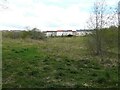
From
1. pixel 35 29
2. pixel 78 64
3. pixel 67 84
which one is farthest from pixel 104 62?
pixel 35 29

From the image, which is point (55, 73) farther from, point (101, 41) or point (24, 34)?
point (24, 34)

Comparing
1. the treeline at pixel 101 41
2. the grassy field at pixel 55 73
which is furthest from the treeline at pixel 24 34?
the grassy field at pixel 55 73

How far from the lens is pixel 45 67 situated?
1513 centimetres

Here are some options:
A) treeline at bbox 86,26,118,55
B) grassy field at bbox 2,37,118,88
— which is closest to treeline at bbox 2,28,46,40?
treeline at bbox 86,26,118,55

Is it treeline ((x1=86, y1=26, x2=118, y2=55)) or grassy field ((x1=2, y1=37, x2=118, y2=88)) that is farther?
treeline ((x1=86, y1=26, x2=118, y2=55))

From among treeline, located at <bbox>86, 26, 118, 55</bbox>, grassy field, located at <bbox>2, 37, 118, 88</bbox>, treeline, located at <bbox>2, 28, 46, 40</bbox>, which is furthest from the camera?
treeline, located at <bbox>2, 28, 46, 40</bbox>

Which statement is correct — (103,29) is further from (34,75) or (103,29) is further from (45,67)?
(34,75)

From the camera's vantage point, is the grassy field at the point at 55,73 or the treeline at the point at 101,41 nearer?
the grassy field at the point at 55,73

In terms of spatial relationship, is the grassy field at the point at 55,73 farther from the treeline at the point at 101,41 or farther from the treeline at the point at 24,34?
the treeline at the point at 24,34

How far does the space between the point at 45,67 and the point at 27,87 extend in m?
3.99

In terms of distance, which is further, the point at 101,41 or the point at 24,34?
the point at 24,34

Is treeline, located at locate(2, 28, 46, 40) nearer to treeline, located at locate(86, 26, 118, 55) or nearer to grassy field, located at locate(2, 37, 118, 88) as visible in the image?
treeline, located at locate(86, 26, 118, 55)

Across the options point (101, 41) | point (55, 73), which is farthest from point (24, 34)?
point (55, 73)

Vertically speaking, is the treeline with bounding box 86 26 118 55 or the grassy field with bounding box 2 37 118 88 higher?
the treeline with bounding box 86 26 118 55
